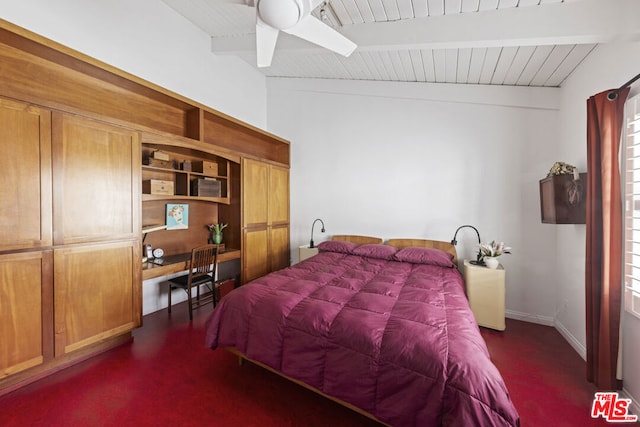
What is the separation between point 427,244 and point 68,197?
3780 millimetres

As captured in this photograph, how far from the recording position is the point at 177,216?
3422mm

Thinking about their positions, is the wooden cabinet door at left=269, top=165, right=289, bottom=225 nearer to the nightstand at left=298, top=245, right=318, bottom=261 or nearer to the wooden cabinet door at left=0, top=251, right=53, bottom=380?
the nightstand at left=298, top=245, right=318, bottom=261

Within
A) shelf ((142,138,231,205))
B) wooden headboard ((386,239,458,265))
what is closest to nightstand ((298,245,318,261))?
wooden headboard ((386,239,458,265))

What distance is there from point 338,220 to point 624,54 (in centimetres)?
324

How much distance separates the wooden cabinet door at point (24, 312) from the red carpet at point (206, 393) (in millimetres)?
226

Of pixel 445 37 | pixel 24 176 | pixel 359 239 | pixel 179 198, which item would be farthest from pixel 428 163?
pixel 24 176

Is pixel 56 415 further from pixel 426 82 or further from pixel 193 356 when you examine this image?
pixel 426 82

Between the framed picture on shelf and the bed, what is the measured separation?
5.62ft

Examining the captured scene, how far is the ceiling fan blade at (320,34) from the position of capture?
1843 mm

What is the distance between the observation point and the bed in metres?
1.28

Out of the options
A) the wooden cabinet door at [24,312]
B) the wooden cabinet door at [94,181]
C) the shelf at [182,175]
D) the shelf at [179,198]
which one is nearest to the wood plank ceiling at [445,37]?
the shelf at [182,175]

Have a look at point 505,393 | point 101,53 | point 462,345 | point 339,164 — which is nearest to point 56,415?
point 462,345

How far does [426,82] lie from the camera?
3.58 m

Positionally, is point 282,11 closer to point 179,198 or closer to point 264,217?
point 179,198
